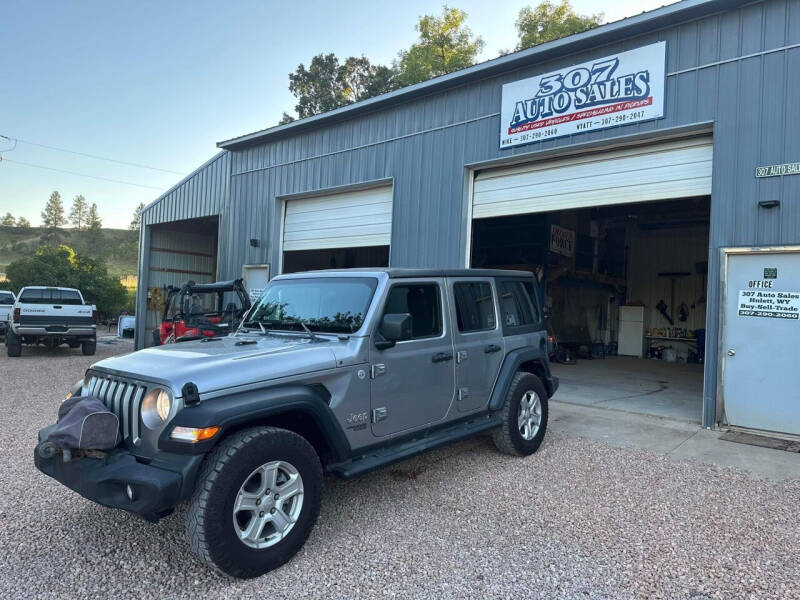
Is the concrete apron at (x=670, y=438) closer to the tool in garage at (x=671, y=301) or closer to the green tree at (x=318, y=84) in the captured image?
the tool in garage at (x=671, y=301)

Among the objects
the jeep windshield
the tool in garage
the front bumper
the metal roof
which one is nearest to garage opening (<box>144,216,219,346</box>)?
the metal roof

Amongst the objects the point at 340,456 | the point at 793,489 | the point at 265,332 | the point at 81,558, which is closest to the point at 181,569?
the point at 81,558

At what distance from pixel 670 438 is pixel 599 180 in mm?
3987

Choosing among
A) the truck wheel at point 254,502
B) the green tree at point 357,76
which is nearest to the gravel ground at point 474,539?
the truck wheel at point 254,502

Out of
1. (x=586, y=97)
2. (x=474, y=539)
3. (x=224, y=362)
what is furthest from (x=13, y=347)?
(x=586, y=97)

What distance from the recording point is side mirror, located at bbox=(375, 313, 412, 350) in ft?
11.8

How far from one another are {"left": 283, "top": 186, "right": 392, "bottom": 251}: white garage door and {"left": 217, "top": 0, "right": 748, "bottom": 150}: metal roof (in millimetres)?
1678

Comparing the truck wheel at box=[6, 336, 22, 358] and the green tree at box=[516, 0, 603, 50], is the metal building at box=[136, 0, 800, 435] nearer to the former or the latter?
the truck wheel at box=[6, 336, 22, 358]

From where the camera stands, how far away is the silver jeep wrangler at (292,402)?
9.23 ft

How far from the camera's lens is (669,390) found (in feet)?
33.4

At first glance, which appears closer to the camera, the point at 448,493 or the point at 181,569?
the point at 181,569

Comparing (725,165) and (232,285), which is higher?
(725,165)

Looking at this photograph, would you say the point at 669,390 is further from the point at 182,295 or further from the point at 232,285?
the point at 182,295

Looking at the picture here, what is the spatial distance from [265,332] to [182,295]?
7919 millimetres
